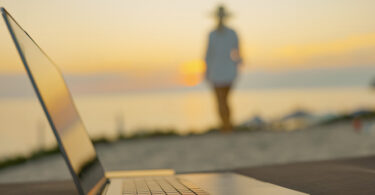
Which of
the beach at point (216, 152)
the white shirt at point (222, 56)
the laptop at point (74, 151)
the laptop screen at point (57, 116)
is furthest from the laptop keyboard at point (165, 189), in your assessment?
the white shirt at point (222, 56)

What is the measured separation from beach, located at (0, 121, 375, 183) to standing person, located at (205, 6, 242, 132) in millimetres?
816

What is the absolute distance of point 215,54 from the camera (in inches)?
352

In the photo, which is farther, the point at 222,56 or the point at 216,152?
the point at 222,56

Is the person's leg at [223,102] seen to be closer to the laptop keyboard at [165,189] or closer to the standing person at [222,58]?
the standing person at [222,58]

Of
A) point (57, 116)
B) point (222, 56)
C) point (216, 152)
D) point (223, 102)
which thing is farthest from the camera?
point (223, 102)

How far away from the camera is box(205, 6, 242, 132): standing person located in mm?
8898

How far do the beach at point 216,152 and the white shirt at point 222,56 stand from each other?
1.01 meters

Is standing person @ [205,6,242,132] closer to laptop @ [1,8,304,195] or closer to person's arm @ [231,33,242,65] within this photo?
person's arm @ [231,33,242,65]

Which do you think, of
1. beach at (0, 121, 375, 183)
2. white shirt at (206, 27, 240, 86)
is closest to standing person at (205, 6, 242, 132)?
white shirt at (206, 27, 240, 86)

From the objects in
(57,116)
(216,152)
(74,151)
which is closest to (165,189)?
(74,151)

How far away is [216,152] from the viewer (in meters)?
7.32

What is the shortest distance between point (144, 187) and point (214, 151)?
5.61m

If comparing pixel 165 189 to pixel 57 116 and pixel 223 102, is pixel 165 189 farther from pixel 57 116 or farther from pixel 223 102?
pixel 223 102

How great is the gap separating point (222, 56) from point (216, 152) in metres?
2.17
